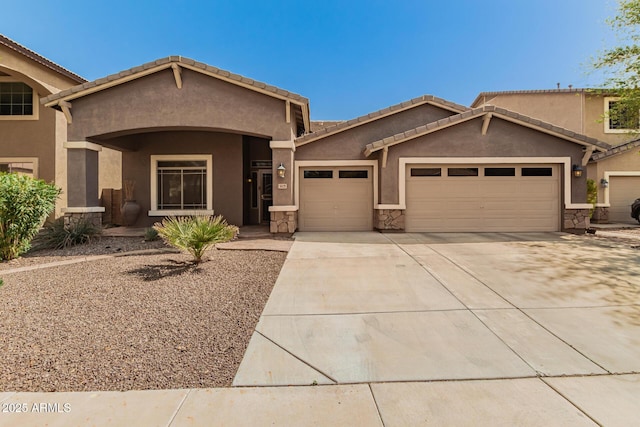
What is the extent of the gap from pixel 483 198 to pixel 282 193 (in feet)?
22.2

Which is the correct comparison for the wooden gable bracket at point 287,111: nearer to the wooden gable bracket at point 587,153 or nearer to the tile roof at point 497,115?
the tile roof at point 497,115

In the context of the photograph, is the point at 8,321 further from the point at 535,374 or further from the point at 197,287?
the point at 535,374

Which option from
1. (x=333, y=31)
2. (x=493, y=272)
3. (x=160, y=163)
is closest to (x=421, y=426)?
(x=493, y=272)

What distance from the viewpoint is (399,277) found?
232 inches

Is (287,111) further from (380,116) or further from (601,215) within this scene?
(601,215)

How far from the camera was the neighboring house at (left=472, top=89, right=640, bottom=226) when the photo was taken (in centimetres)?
1443

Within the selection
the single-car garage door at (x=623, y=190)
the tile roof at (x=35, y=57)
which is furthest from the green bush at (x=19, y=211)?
the single-car garage door at (x=623, y=190)

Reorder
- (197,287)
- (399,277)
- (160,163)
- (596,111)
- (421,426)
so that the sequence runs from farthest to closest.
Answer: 1. (596,111)
2. (160,163)
3. (399,277)
4. (197,287)
5. (421,426)

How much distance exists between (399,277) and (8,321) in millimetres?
5750

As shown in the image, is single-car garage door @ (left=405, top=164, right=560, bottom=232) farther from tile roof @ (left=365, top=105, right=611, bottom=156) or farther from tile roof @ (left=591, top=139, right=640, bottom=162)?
tile roof @ (left=591, top=139, right=640, bottom=162)

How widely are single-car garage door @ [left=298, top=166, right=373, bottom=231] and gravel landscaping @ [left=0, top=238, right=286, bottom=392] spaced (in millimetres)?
4630

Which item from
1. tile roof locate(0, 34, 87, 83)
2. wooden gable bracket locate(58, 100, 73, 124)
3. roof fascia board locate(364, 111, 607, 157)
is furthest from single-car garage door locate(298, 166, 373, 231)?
tile roof locate(0, 34, 87, 83)

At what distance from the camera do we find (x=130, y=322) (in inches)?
161

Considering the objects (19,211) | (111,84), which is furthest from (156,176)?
(19,211)
